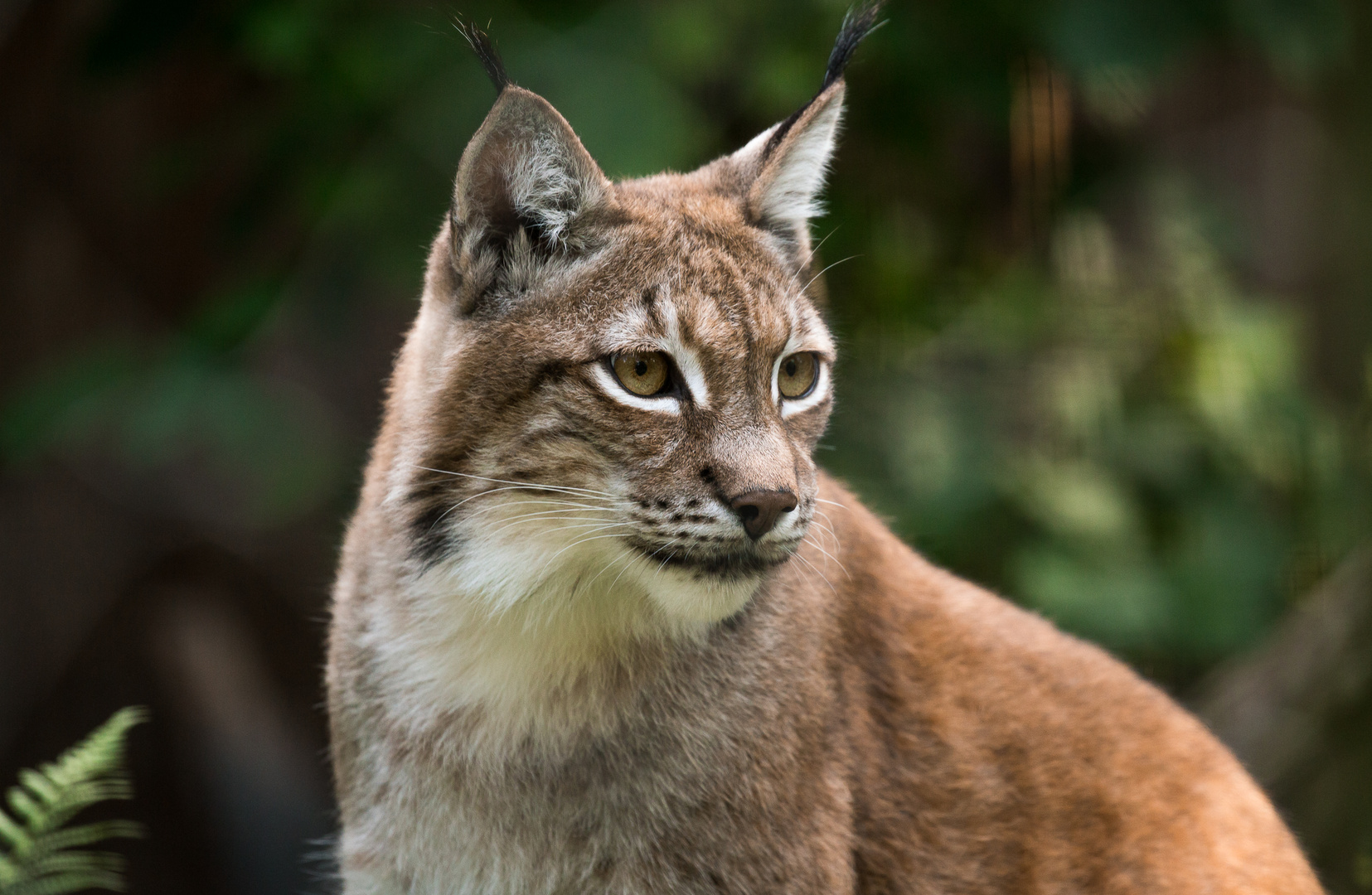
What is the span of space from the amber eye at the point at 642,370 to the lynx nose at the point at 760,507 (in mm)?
374

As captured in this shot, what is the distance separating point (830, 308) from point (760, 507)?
8.00 feet

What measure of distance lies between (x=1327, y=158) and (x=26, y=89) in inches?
310

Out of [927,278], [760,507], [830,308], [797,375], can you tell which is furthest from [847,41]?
[927,278]

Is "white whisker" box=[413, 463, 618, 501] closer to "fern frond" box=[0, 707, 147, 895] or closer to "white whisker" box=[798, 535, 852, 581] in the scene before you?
"white whisker" box=[798, 535, 852, 581]

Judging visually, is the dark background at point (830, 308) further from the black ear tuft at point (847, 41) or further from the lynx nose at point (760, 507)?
the lynx nose at point (760, 507)

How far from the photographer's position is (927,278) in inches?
280

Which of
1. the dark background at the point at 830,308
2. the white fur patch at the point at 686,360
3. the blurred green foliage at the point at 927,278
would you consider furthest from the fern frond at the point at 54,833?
the blurred green foliage at the point at 927,278

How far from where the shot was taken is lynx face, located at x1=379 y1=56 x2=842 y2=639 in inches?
118

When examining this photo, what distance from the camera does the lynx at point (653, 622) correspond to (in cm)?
310

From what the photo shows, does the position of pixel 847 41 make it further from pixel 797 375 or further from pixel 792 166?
pixel 797 375

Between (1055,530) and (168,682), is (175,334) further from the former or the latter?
(1055,530)

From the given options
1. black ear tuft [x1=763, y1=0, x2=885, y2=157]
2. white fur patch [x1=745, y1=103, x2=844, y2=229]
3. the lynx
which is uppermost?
black ear tuft [x1=763, y1=0, x2=885, y2=157]

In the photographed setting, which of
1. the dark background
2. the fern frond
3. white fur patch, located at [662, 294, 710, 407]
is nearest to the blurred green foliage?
the dark background

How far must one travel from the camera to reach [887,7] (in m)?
5.80
